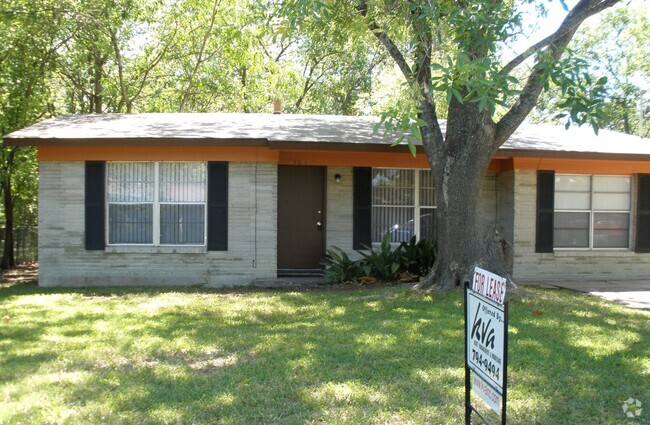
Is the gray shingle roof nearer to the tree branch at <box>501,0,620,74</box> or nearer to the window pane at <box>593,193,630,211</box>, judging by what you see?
the window pane at <box>593,193,630,211</box>

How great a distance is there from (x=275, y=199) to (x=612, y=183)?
24.4 ft

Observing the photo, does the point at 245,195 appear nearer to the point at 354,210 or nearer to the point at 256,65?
the point at 354,210

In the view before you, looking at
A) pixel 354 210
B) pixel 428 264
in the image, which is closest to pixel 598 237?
pixel 428 264

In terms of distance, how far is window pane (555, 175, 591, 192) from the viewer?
1257cm

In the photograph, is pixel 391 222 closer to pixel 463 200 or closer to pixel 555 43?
pixel 463 200

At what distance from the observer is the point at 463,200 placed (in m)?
9.32

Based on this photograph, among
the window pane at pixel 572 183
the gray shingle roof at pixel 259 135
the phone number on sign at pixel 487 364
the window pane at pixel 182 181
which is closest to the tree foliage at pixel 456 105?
the gray shingle roof at pixel 259 135

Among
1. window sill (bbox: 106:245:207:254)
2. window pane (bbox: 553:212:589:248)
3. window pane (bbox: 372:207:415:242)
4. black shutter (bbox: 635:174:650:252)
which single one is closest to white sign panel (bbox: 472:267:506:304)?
window sill (bbox: 106:245:207:254)

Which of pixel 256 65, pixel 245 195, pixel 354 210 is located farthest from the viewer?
pixel 256 65

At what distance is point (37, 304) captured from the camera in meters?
9.16

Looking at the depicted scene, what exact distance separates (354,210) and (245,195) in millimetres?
2334

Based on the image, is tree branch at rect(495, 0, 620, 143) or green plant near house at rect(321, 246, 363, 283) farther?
green plant near house at rect(321, 246, 363, 283)

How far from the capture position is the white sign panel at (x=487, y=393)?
3510 millimetres

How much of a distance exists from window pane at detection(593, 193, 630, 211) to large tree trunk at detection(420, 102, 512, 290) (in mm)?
4332
